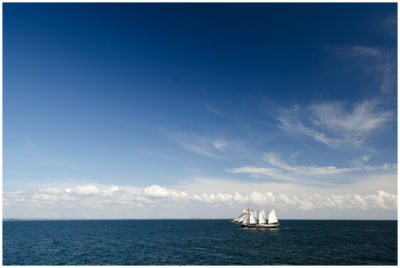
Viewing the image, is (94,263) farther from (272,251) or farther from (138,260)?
(272,251)


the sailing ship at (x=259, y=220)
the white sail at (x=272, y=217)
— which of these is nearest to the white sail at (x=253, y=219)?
the sailing ship at (x=259, y=220)

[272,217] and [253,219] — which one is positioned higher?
[272,217]

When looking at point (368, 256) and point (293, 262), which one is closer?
point (293, 262)

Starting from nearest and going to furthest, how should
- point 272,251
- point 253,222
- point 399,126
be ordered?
point 399,126, point 272,251, point 253,222

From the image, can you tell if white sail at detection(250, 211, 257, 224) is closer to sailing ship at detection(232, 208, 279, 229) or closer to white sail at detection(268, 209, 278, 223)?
sailing ship at detection(232, 208, 279, 229)

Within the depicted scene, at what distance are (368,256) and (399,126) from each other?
59889mm

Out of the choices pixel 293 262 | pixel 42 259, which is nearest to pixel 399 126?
pixel 293 262

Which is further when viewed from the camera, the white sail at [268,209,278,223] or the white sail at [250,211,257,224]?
the white sail at [250,211,257,224]

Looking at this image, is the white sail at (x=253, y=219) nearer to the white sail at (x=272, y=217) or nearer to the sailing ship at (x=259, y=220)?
the sailing ship at (x=259, y=220)

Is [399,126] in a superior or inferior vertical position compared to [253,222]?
superior

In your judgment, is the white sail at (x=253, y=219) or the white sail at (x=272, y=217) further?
the white sail at (x=253, y=219)

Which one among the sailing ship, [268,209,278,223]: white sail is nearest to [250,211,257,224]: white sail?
the sailing ship

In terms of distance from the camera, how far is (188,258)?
71188 millimetres

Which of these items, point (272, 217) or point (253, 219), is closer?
point (272, 217)
